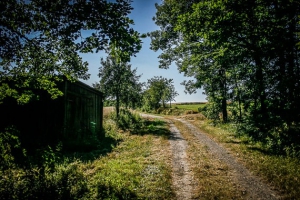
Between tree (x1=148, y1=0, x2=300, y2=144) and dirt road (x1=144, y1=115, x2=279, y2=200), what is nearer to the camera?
dirt road (x1=144, y1=115, x2=279, y2=200)

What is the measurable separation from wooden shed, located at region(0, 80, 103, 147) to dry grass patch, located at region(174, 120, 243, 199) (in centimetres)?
740

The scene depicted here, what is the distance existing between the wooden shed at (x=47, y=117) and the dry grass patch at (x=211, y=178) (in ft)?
24.3

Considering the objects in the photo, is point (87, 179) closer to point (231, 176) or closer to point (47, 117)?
point (231, 176)

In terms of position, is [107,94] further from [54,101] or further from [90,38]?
[90,38]

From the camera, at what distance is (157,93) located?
187 feet

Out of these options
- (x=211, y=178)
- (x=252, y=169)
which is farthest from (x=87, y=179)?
(x=252, y=169)

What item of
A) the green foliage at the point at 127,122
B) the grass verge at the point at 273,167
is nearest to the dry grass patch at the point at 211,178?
the grass verge at the point at 273,167

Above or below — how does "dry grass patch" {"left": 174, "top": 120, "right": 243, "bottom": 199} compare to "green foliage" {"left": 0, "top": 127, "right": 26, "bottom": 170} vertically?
below

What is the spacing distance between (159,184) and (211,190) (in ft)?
4.96

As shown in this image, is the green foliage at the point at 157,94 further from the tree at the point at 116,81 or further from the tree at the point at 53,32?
the tree at the point at 53,32

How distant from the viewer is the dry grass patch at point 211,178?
502cm

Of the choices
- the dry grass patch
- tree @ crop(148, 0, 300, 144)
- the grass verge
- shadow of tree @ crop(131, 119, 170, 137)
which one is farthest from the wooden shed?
the grass verge

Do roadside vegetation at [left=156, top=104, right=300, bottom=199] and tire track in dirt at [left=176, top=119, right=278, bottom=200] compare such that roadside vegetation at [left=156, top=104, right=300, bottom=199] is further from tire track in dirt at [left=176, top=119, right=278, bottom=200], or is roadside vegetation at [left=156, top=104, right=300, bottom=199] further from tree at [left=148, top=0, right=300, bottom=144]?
tree at [left=148, top=0, right=300, bottom=144]

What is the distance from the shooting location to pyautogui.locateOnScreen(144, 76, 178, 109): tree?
53.8 m
